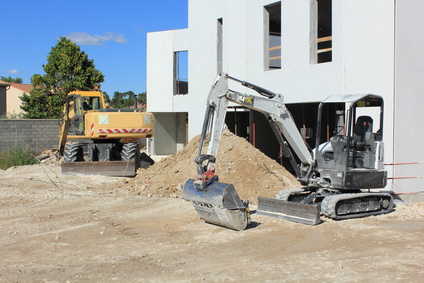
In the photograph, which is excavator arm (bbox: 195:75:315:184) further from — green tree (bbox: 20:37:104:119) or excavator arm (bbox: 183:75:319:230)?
green tree (bbox: 20:37:104:119)

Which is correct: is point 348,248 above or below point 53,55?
below

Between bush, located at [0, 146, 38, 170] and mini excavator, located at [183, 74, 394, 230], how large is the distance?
1465 cm

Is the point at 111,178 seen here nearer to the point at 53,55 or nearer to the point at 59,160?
the point at 59,160

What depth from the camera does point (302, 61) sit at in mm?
14945

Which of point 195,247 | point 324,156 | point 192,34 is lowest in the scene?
point 195,247

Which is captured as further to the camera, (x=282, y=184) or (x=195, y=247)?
(x=282, y=184)

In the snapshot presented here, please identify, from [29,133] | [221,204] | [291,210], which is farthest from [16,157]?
[221,204]

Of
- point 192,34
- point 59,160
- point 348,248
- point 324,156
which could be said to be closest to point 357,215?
point 324,156

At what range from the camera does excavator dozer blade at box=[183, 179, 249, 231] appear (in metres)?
8.57

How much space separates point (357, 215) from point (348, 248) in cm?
257

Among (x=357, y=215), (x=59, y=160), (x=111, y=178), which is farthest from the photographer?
(x=59, y=160)

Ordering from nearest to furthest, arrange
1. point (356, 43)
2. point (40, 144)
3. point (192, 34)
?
point (356, 43)
point (192, 34)
point (40, 144)

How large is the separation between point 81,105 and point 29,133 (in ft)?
22.1

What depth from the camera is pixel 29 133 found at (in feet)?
78.9
